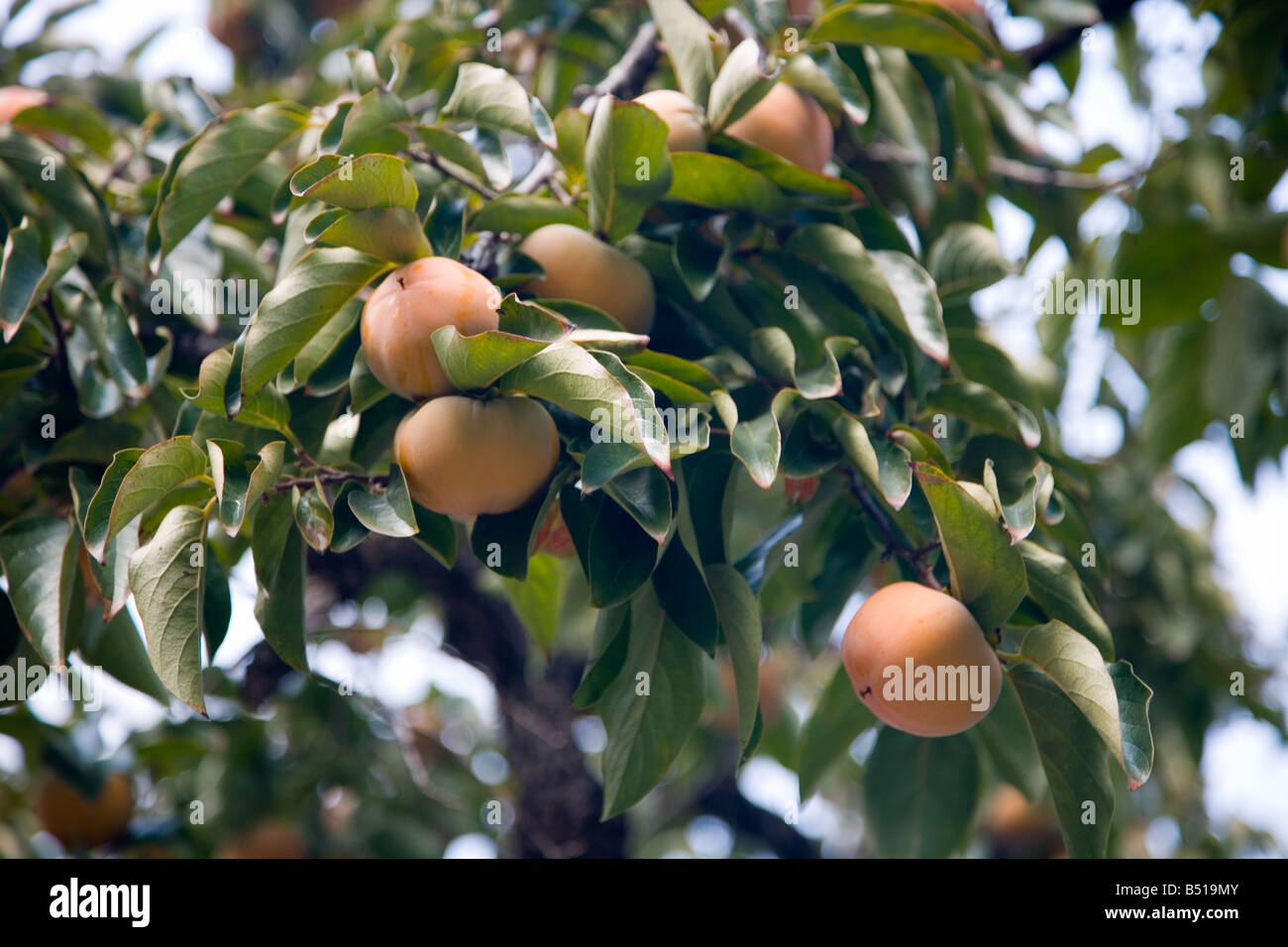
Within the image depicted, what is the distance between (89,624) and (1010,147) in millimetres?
1402

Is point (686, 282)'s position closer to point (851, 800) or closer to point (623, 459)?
point (623, 459)

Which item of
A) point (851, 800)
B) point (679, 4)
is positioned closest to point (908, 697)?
point (679, 4)

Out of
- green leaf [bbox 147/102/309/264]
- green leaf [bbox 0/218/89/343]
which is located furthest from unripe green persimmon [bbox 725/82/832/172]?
green leaf [bbox 0/218/89/343]

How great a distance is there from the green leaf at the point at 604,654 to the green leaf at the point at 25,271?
0.58m

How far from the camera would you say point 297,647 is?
0.92m

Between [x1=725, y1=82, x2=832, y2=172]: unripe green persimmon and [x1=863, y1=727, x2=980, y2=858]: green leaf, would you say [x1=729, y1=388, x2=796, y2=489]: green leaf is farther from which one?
[x1=863, y1=727, x2=980, y2=858]: green leaf

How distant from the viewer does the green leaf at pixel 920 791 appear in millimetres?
1172

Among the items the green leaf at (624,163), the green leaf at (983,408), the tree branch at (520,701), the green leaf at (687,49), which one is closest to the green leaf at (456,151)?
the green leaf at (624,163)

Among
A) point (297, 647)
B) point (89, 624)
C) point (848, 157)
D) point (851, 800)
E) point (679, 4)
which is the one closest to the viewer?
point (297, 647)

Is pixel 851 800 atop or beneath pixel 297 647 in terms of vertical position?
beneath

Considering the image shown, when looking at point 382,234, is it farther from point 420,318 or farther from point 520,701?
point 520,701

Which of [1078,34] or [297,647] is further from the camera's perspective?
[1078,34]

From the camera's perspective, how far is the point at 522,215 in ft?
3.17

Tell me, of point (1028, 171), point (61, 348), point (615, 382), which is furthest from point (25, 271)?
point (1028, 171)
